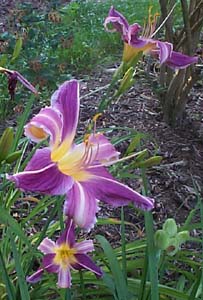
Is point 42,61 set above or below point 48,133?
below

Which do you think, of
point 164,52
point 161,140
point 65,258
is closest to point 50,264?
point 65,258

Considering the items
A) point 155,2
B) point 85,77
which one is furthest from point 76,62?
point 155,2

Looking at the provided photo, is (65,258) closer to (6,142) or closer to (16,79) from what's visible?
(6,142)

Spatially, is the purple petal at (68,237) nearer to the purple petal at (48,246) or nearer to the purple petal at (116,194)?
the purple petal at (48,246)

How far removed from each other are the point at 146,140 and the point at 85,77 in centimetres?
91

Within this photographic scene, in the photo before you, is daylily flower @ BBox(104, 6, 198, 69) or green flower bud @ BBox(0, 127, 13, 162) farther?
daylily flower @ BBox(104, 6, 198, 69)

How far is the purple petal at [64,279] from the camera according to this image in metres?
1.50

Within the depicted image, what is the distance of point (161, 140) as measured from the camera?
3.52 metres

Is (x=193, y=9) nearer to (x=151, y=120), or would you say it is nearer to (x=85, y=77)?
(x=151, y=120)

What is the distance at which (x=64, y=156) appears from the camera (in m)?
1.37

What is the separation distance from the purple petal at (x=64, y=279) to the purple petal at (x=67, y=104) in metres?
0.33

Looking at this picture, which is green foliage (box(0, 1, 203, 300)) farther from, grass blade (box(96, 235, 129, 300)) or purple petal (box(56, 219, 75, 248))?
purple petal (box(56, 219, 75, 248))

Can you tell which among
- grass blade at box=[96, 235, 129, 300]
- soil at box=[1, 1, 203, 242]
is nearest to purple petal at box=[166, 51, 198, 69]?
grass blade at box=[96, 235, 129, 300]

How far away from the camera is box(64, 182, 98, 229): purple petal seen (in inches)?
50.6
